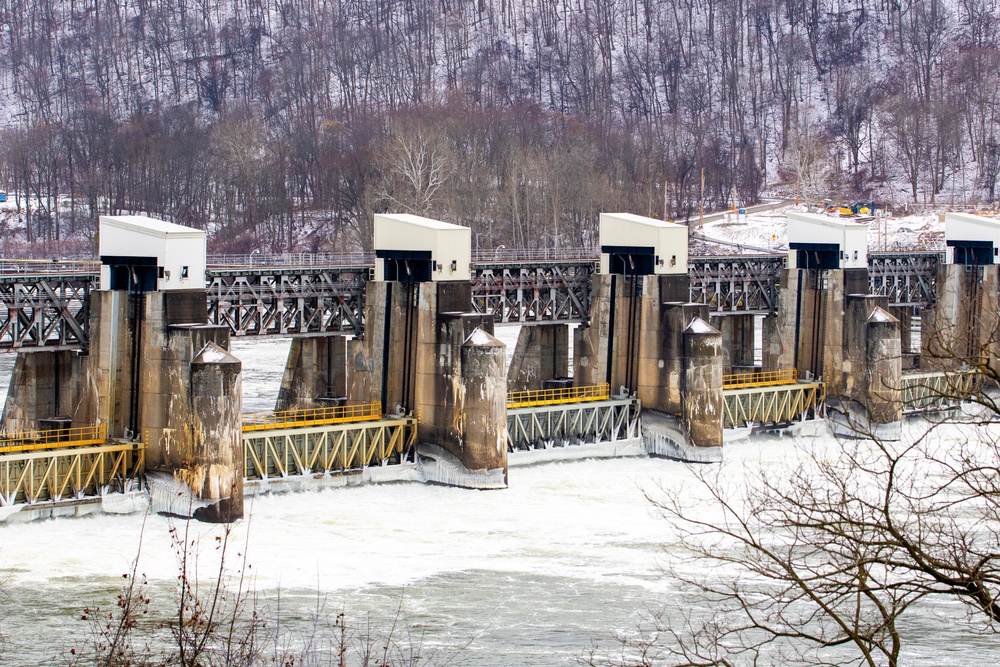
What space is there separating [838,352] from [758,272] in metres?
5.05

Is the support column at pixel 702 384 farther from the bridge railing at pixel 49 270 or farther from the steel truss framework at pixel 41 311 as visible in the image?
the steel truss framework at pixel 41 311

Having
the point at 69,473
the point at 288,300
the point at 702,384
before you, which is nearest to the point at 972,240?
the point at 702,384

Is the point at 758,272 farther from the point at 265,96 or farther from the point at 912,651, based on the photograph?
the point at 265,96

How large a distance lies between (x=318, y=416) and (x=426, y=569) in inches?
608

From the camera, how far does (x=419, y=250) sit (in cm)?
5472

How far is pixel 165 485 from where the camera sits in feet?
151

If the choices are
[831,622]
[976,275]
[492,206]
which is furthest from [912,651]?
[492,206]

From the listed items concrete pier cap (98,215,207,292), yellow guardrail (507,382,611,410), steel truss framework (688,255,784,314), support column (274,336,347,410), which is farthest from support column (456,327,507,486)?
steel truss framework (688,255,784,314)

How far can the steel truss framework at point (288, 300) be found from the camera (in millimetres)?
54031

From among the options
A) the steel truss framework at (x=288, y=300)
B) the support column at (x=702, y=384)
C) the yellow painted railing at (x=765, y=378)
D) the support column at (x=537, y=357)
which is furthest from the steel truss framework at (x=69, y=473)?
the yellow painted railing at (x=765, y=378)

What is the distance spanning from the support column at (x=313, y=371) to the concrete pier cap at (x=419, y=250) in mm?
3541

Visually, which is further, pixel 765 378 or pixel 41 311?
pixel 765 378

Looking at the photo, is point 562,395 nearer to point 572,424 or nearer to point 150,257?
point 572,424

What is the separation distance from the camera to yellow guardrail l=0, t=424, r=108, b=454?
45.7 metres
